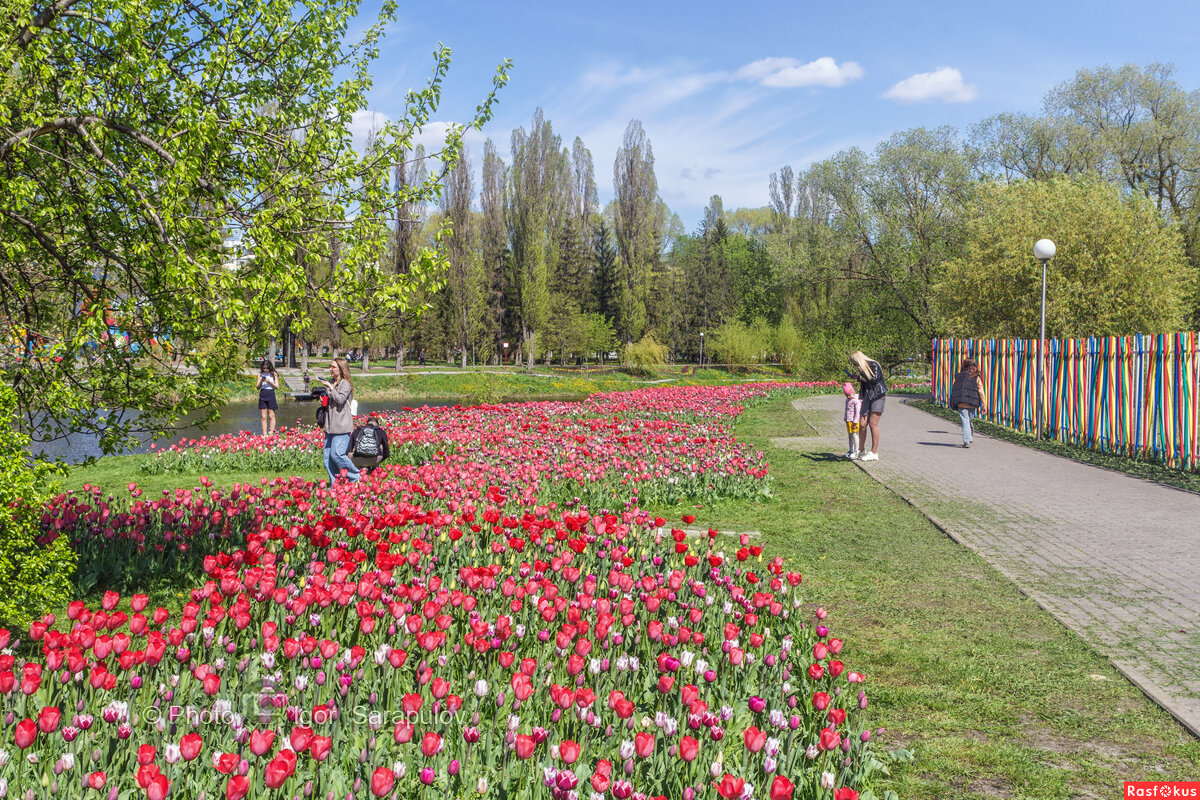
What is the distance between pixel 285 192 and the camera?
476 cm

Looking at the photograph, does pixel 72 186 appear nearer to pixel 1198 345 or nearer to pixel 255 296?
pixel 255 296

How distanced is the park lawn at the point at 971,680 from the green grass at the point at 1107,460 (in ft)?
16.5

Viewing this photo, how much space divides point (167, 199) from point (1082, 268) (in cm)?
2198

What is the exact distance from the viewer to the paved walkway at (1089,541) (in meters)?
4.60

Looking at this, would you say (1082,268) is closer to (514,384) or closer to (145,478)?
(145,478)

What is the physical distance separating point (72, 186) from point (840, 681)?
516cm

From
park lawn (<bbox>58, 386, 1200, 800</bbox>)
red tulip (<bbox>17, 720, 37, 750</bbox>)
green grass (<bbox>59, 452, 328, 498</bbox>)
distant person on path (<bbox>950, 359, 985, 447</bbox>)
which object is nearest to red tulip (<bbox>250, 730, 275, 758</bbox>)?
red tulip (<bbox>17, 720, 37, 750</bbox>)

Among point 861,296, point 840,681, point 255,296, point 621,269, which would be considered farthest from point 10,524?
point 621,269

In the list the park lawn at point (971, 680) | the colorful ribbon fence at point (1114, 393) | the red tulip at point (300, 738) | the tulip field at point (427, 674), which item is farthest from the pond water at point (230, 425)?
the colorful ribbon fence at point (1114, 393)

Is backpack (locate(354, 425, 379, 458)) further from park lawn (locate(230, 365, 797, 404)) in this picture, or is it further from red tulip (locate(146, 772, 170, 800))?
park lawn (locate(230, 365, 797, 404))

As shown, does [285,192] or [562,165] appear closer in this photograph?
[285,192]

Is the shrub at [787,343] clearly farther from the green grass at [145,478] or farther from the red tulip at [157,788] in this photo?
the red tulip at [157,788]

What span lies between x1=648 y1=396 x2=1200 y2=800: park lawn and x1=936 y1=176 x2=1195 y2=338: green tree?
16.3 m

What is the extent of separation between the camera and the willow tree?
4.34 metres
